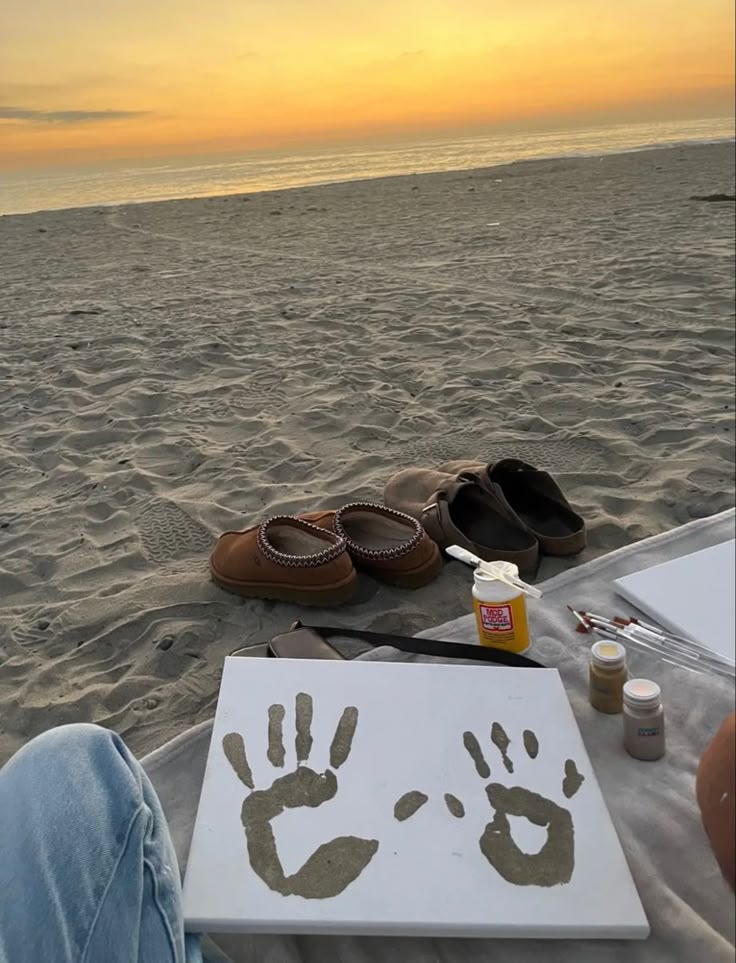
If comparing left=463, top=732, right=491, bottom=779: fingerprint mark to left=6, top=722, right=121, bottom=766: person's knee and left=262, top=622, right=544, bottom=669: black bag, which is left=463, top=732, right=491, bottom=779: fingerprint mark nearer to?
left=262, top=622, right=544, bottom=669: black bag

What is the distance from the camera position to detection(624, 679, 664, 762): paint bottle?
121 cm

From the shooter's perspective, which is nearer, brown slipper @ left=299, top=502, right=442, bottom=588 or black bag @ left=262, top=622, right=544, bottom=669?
black bag @ left=262, top=622, right=544, bottom=669

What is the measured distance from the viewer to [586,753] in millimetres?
1239

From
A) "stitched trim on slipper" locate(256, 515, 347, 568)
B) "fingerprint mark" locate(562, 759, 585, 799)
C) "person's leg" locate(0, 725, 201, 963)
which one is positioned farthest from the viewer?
"stitched trim on slipper" locate(256, 515, 347, 568)

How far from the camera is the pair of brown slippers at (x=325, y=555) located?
186cm

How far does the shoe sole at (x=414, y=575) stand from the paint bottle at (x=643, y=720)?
0.74m

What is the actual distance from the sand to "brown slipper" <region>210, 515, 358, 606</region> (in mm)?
52

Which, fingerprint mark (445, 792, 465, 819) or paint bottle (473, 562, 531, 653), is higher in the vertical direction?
paint bottle (473, 562, 531, 653)

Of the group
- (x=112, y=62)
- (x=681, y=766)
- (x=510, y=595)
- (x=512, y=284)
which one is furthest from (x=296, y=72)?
(x=512, y=284)

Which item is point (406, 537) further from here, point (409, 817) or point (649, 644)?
point (409, 817)

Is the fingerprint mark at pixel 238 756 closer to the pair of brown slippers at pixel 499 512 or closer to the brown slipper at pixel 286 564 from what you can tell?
the brown slipper at pixel 286 564

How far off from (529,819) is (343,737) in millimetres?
306

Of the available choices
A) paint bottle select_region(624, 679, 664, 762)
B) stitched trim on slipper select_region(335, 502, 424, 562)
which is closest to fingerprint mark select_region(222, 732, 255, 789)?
paint bottle select_region(624, 679, 664, 762)

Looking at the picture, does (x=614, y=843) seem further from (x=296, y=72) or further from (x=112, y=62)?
(x=296, y=72)
